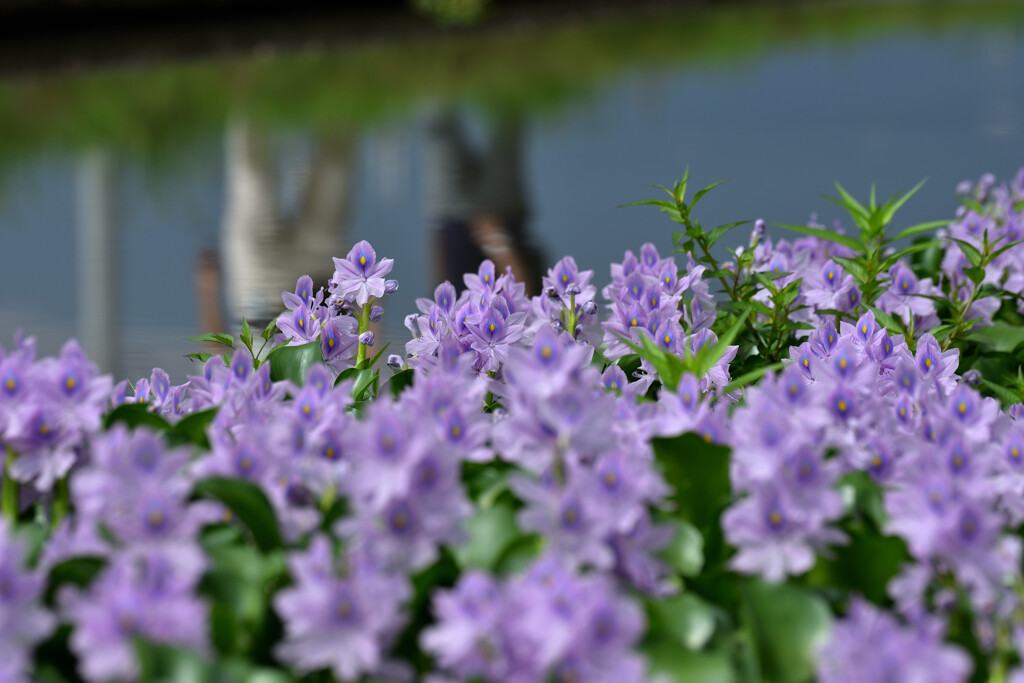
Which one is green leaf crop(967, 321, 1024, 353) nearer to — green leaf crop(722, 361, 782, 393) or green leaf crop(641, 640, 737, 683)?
green leaf crop(722, 361, 782, 393)

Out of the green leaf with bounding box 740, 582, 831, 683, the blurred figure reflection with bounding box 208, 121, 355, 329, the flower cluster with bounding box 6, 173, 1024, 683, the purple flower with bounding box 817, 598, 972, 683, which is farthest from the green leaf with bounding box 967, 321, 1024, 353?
the blurred figure reflection with bounding box 208, 121, 355, 329

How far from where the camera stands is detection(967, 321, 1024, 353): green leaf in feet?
9.16

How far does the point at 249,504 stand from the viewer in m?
1.47

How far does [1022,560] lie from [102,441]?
1038 millimetres

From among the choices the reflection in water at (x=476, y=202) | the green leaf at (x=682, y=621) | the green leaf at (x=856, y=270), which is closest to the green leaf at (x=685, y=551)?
the green leaf at (x=682, y=621)

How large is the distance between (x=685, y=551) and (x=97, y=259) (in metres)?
6.10

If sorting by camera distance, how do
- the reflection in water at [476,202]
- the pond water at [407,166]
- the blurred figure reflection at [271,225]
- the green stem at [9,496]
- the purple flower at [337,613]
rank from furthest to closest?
the reflection in water at [476,202] → the pond water at [407,166] → the blurred figure reflection at [271,225] → the green stem at [9,496] → the purple flower at [337,613]

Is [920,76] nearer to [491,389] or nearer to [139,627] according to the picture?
[491,389]

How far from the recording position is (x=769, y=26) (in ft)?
64.7

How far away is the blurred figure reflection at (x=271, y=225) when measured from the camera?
20.5ft

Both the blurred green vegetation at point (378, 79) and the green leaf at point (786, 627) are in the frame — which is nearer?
the green leaf at point (786, 627)

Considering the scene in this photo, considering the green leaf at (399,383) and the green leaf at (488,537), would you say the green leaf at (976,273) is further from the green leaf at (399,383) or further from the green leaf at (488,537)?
the green leaf at (488,537)

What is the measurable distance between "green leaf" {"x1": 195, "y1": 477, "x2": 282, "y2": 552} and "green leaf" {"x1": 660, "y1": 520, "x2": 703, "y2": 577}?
44 centimetres

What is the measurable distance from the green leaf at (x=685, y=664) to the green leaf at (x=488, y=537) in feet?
0.74
